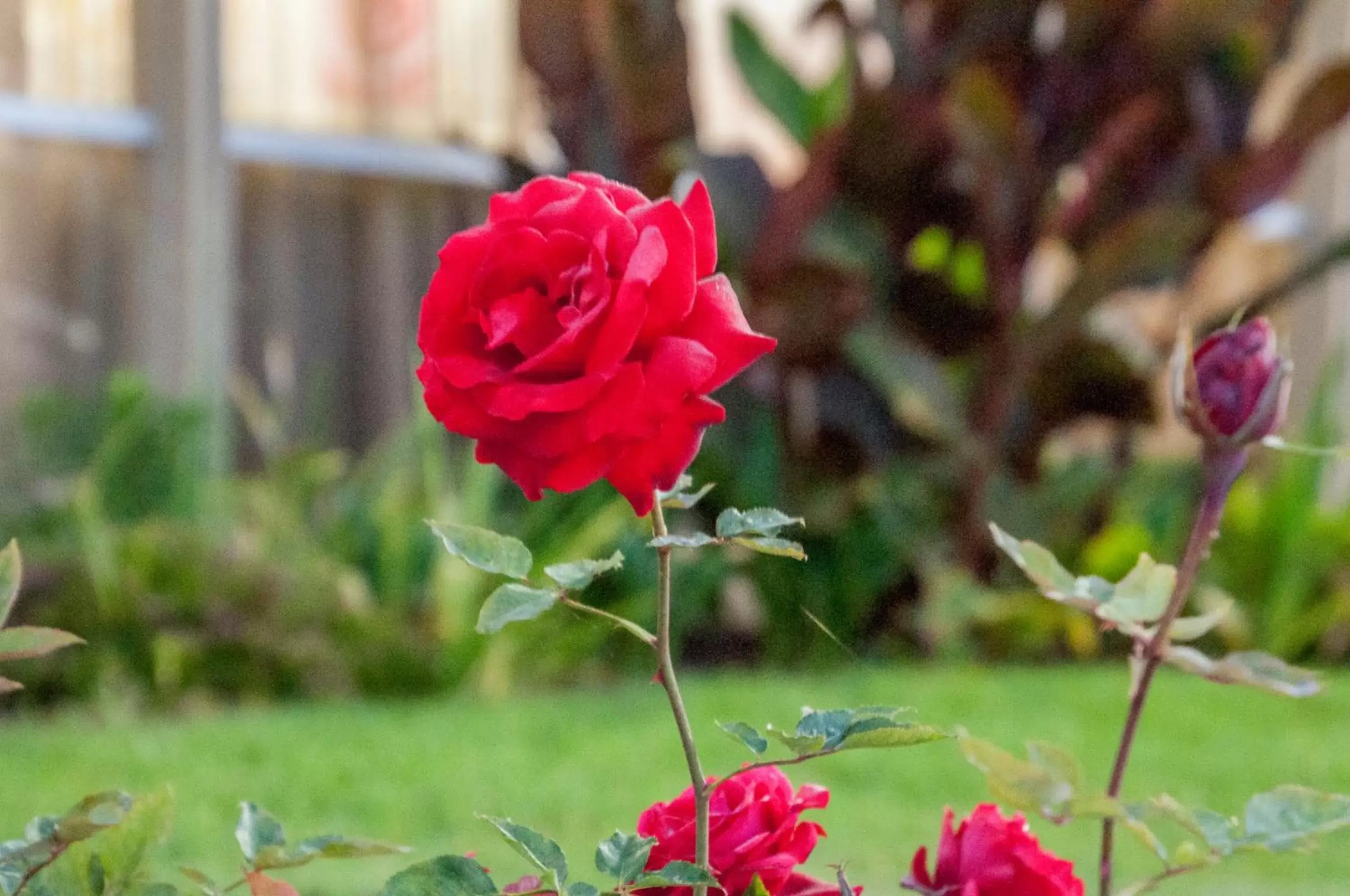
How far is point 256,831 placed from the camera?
1.28ft

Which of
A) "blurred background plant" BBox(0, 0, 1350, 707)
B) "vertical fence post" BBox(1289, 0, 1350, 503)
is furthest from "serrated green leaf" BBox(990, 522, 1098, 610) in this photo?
"vertical fence post" BBox(1289, 0, 1350, 503)

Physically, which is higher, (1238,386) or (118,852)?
(1238,386)


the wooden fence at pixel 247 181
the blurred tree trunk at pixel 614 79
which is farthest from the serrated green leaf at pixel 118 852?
the wooden fence at pixel 247 181

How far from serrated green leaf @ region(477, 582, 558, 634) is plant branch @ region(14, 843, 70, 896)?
0.41 feet

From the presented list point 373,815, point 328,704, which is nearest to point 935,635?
point 328,704

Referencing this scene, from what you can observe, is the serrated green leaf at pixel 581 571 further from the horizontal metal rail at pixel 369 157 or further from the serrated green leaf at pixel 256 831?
the horizontal metal rail at pixel 369 157

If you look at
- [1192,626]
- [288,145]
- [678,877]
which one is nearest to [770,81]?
[288,145]

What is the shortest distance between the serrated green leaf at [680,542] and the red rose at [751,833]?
70mm

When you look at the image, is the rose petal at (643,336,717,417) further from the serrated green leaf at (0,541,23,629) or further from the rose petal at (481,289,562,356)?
the serrated green leaf at (0,541,23,629)

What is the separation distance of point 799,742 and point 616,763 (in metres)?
1.36

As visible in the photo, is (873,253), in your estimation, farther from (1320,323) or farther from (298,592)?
(1320,323)

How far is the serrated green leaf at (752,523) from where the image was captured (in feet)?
1.20

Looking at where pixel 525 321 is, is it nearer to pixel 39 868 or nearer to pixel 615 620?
pixel 615 620

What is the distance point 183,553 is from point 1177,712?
157 centimetres
